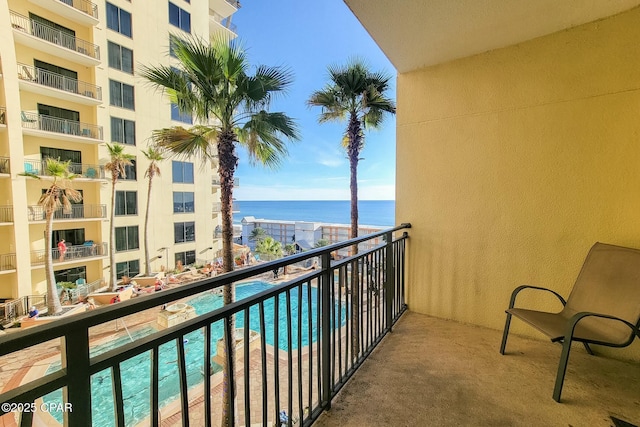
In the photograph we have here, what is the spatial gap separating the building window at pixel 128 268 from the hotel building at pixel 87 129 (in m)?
0.04

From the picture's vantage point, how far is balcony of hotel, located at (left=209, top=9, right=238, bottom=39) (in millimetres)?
14938

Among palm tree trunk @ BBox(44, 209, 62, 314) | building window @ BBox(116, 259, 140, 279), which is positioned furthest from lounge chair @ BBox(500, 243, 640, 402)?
building window @ BBox(116, 259, 140, 279)

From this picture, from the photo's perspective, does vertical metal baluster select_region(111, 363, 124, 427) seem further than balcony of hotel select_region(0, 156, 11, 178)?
No

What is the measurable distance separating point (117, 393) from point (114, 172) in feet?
40.5

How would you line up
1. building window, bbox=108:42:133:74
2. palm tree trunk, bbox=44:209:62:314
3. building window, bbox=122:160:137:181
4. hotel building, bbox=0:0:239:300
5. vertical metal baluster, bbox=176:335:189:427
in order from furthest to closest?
building window, bbox=122:160:137:181 < building window, bbox=108:42:133:74 < hotel building, bbox=0:0:239:300 < palm tree trunk, bbox=44:209:62:314 < vertical metal baluster, bbox=176:335:189:427

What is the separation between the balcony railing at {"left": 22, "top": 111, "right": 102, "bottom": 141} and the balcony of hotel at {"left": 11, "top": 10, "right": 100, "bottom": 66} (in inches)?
93.9

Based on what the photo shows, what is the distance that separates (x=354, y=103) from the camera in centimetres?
586

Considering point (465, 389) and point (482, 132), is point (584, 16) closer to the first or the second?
point (482, 132)

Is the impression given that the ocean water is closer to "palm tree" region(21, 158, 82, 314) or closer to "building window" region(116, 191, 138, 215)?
"building window" region(116, 191, 138, 215)

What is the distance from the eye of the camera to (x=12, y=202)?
884 centimetres

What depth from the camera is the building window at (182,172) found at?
1338 centimetres

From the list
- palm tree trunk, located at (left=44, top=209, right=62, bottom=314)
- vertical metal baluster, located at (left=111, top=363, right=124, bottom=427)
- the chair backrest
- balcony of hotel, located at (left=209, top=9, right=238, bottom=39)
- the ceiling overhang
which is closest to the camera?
vertical metal baluster, located at (left=111, top=363, right=124, bottom=427)

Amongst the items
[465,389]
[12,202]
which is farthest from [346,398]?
[12,202]

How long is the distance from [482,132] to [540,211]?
83cm
